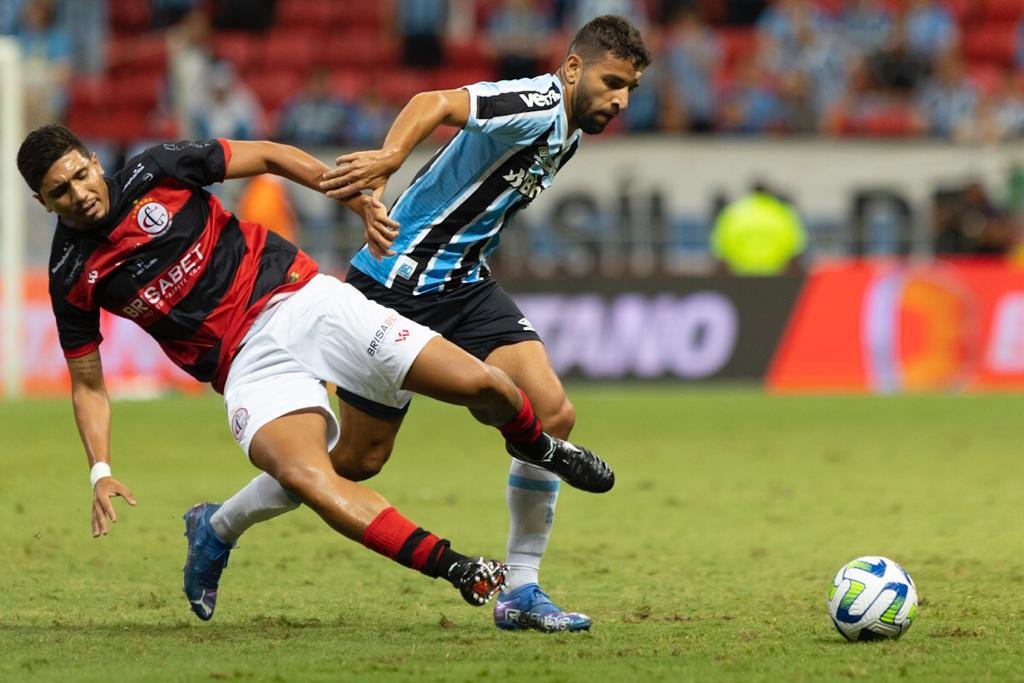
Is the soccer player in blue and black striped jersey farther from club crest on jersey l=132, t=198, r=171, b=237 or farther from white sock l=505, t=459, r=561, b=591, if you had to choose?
club crest on jersey l=132, t=198, r=171, b=237

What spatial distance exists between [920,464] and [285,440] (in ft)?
22.0

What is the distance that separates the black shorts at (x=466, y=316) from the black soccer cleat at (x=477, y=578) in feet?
4.40

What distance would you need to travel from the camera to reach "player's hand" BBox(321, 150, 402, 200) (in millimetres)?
5801

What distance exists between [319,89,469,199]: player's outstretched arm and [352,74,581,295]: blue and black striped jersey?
303mm

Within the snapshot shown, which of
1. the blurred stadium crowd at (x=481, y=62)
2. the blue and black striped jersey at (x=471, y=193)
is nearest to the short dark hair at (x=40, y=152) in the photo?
the blue and black striped jersey at (x=471, y=193)

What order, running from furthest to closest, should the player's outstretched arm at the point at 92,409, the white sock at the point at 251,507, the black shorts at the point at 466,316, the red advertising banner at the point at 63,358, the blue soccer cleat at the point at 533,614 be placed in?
1. the red advertising banner at the point at 63,358
2. the black shorts at the point at 466,316
3. the white sock at the point at 251,507
4. the player's outstretched arm at the point at 92,409
5. the blue soccer cleat at the point at 533,614

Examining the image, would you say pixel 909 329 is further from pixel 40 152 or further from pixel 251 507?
pixel 40 152

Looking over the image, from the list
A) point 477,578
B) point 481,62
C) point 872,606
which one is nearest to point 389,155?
point 477,578

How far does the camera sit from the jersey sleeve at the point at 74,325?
6.21m

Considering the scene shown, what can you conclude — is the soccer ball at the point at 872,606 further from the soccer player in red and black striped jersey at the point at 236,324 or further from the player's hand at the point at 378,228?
the player's hand at the point at 378,228

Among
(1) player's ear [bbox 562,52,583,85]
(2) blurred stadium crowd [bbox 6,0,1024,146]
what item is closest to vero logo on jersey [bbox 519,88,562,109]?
(1) player's ear [bbox 562,52,583,85]

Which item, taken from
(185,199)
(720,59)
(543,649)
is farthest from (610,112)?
(720,59)

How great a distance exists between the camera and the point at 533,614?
620cm

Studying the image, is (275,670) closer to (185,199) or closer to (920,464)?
(185,199)
